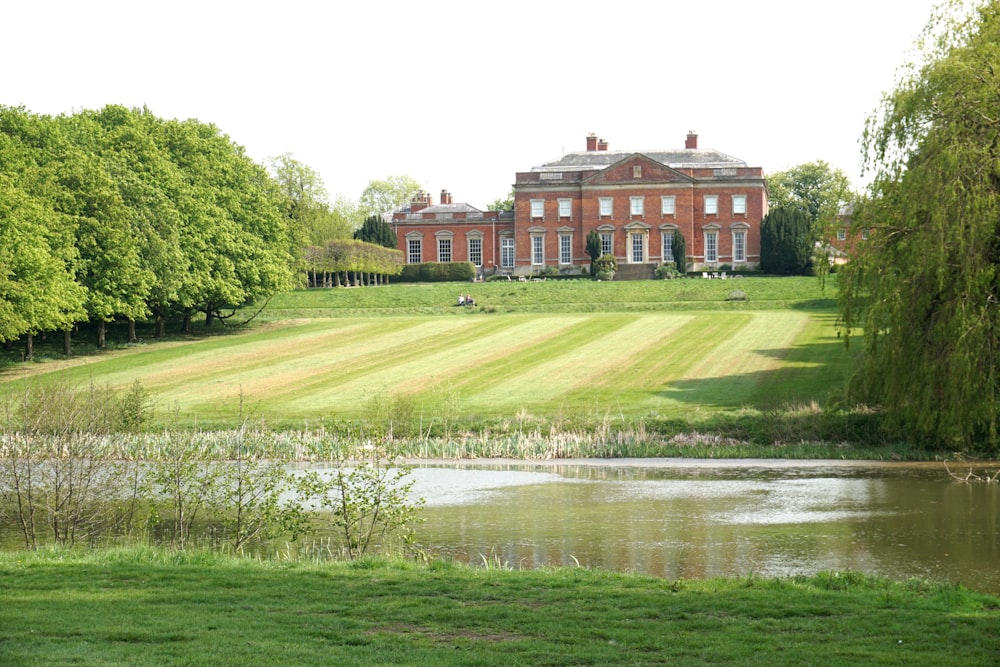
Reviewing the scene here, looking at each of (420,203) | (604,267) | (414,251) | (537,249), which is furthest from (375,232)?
(604,267)

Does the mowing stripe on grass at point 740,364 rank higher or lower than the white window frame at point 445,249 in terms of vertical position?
lower

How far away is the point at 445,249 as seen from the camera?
95.0 metres

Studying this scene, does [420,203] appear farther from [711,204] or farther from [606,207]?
[711,204]

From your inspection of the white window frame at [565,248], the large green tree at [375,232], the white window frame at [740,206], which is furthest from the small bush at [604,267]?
the large green tree at [375,232]

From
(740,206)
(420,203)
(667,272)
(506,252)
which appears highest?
(420,203)

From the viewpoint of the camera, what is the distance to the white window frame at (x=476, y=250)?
94.6 m

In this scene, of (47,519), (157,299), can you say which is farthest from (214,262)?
(47,519)

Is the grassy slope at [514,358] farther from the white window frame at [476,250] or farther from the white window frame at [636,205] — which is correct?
the white window frame at [476,250]

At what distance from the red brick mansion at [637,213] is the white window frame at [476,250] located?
96cm

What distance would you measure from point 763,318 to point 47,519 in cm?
4010

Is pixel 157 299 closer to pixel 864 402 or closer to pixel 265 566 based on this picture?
pixel 864 402

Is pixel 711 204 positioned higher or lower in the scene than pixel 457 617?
higher

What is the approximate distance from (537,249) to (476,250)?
19.2 feet

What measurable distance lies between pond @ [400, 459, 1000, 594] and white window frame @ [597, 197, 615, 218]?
64330mm
